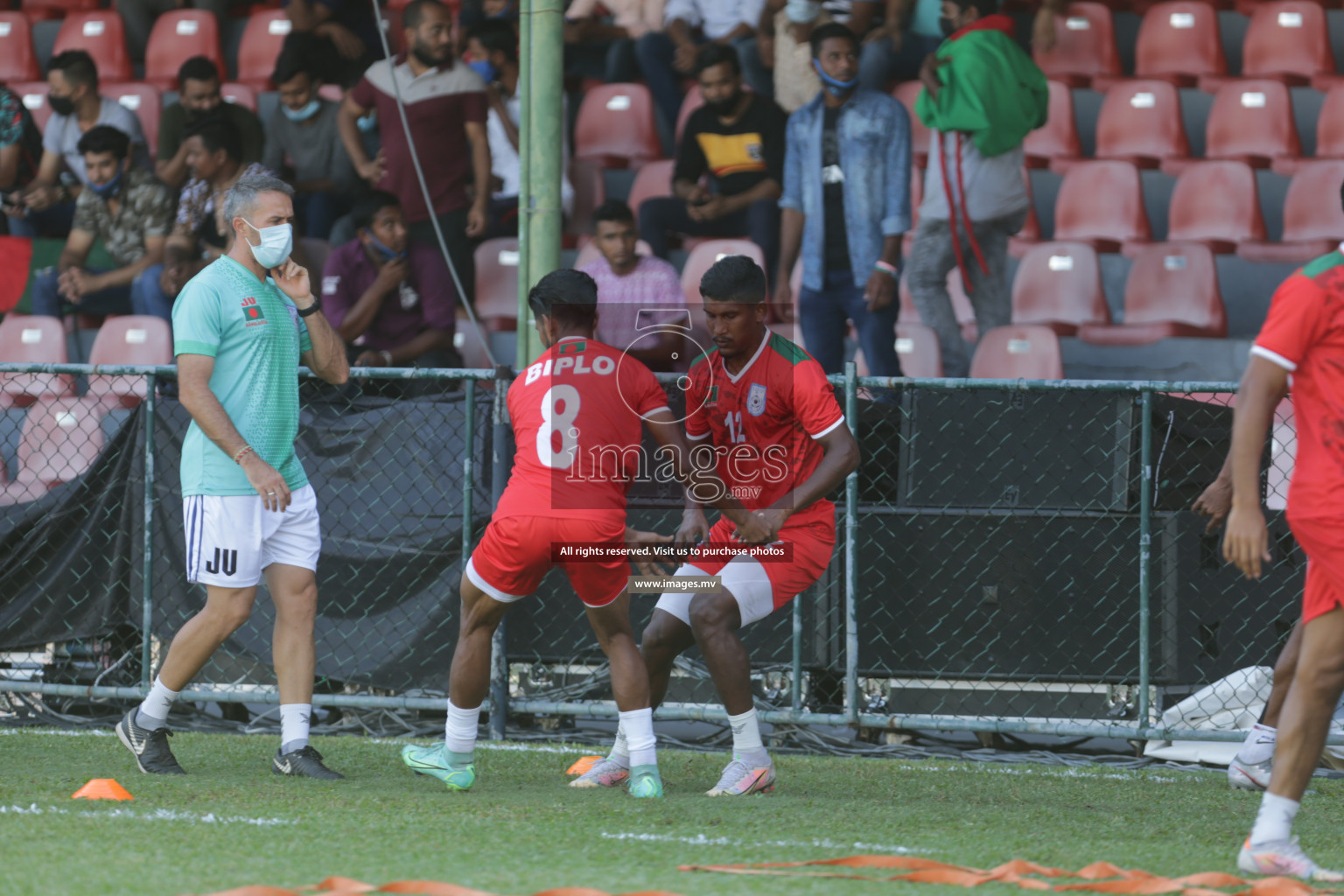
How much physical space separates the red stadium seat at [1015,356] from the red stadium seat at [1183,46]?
3.69 metres

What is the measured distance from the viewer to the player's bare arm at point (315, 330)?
217 inches

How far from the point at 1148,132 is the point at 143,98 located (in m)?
7.70

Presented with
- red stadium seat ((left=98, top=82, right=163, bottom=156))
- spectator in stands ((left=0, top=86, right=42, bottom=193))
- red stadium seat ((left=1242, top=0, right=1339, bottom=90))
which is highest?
red stadium seat ((left=1242, top=0, right=1339, bottom=90))

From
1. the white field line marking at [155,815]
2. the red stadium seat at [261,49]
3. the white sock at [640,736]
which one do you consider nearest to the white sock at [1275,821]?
the white sock at [640,736]

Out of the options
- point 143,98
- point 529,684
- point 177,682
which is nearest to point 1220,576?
point 529,684

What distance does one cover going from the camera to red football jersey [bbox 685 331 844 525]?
5348 millimetres

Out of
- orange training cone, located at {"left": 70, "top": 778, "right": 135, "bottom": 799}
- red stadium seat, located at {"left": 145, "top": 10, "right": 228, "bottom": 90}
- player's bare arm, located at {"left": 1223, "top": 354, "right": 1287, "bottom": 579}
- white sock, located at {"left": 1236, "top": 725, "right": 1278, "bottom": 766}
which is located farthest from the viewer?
red stadium seat, located at {"left": 145, "top": 10, "right": 228, "bottom": 90}

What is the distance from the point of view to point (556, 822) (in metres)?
4.59

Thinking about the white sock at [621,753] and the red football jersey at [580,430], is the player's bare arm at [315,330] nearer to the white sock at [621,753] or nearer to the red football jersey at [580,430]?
the red football jersey at [580,430]

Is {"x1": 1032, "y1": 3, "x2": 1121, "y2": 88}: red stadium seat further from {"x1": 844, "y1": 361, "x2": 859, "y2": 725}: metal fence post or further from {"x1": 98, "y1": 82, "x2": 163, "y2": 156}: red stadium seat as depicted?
{"x1": 98, "y1": 82, "x2": 163, "y2": 156}: red stadium seat

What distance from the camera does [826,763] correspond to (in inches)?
246

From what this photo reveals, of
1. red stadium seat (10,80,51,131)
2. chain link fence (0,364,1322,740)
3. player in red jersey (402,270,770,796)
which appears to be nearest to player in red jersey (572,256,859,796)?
player in red jersey (402,270,770,796)

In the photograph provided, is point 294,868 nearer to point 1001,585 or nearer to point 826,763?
point 826,763

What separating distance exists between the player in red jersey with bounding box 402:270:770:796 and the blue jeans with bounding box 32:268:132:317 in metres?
6.27
